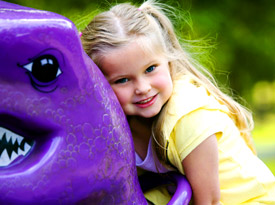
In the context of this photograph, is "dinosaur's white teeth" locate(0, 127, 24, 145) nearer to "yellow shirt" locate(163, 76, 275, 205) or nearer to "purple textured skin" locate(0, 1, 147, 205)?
"purple textured skin" locate(0, 1, 147, 205)

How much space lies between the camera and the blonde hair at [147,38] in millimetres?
1929

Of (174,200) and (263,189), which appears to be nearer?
(174,200)

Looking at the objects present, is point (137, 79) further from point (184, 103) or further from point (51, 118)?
point (51, 118)

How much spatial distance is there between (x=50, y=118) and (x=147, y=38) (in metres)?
0.74

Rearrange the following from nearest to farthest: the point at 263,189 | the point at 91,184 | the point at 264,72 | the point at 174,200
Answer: the point at 91,184 → the point at 174,200 → the point at 263,189 → the point at 264,72

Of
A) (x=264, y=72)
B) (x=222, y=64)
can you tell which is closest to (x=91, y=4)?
(x=222, y=64)

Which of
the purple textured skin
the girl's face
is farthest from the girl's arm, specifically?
the purple textured skin

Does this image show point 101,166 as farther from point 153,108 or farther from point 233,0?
point 233,0

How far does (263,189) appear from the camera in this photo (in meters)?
2.13

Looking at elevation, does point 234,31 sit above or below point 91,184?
below

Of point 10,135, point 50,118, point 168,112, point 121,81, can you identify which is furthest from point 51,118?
point 168,112

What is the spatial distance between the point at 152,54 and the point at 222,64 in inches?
218

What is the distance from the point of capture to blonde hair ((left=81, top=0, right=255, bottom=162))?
1929 millimetres

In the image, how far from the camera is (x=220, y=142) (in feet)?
6.77
